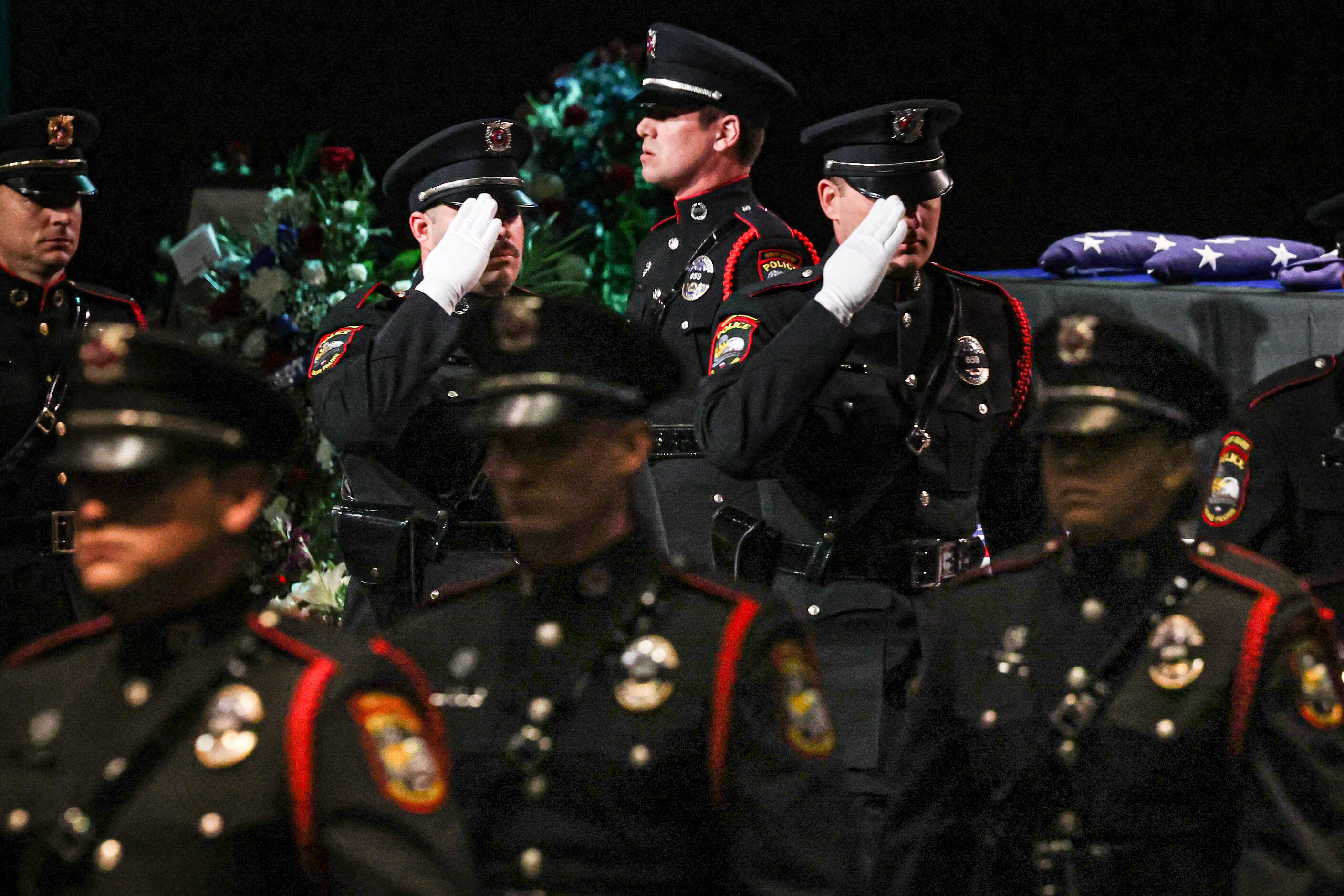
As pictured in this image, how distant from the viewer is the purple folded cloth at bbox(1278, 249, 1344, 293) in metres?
4.46

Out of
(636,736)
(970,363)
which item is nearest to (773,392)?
(970,363)

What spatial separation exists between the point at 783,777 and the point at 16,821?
843mm

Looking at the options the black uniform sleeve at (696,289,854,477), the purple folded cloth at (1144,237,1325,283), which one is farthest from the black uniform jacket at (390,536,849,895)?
the purple folded cloth at (1144,237,1325,283)

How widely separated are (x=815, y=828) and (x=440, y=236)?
2322 millimetres

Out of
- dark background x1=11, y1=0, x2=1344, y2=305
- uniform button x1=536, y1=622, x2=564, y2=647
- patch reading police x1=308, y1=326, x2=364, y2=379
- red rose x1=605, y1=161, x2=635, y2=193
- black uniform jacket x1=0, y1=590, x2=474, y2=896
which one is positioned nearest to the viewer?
black uniform jacket x1=0, y1=590, x2=474, y2=896

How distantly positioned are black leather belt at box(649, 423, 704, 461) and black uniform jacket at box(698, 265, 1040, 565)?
51 centimetres

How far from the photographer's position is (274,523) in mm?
5434

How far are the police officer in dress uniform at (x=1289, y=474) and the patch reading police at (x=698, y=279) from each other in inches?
45.4

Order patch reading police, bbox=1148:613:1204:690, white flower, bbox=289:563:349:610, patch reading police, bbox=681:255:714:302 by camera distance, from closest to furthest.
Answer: patch reading police, bbox=1148:613:1204:690 < patch reading police, bbox=681:255:714:302 < white flower, bbox=289:563:349:610

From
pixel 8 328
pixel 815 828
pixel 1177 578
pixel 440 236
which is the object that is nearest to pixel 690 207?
pixel 440 236

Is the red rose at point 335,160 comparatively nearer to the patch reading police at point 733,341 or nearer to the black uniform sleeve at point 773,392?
the patch reading police at point 733,341

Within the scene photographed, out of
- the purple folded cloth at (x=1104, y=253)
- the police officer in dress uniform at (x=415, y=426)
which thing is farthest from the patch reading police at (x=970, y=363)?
the purple folded cloth at (x=1104, y=253)

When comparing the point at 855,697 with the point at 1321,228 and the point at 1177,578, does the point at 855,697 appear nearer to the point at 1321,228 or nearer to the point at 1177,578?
the point at 1177,578

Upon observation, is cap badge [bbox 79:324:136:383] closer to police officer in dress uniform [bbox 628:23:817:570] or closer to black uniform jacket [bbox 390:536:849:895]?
black uniform jacket [bbox 390:536:849:895]
